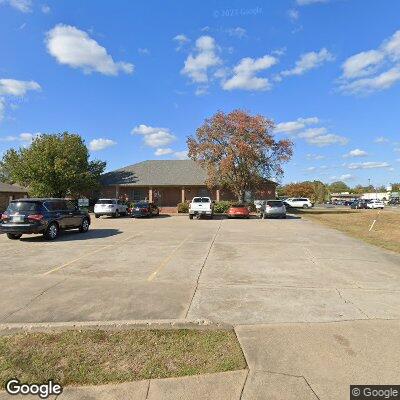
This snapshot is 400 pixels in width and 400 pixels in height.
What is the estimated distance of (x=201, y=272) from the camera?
9.14m


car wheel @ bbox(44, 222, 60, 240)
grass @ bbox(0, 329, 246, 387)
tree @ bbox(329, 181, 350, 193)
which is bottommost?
grass @ bbox(0, 329, 246, 387)

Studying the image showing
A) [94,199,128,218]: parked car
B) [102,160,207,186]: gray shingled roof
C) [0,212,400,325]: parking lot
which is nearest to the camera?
[0,212,400,325]: parking lot

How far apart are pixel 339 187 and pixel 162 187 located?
517 feet

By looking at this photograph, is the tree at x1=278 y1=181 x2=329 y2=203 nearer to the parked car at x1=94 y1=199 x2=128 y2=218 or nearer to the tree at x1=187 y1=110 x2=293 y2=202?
the tree at x1=187 y1=110 x2=293 y2=202

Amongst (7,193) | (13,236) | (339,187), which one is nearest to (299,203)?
(7,193)

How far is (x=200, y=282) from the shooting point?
26.5ft

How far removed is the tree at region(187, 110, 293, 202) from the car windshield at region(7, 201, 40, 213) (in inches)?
898

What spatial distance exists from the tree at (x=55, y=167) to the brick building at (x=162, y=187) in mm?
3532

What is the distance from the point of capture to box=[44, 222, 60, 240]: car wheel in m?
16.0

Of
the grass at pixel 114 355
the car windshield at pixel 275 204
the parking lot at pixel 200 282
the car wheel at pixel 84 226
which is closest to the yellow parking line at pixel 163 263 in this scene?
the parking lot at pixel 200 282

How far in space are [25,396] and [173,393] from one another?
1447 mm

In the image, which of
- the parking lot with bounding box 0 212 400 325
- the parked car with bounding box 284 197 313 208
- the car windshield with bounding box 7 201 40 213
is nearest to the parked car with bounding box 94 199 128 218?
the car windshield with bounding box 7 201 40 213

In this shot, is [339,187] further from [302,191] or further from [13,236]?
[13,236]

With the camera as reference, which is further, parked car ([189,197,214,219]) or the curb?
parked car ([189,197,214,219])
